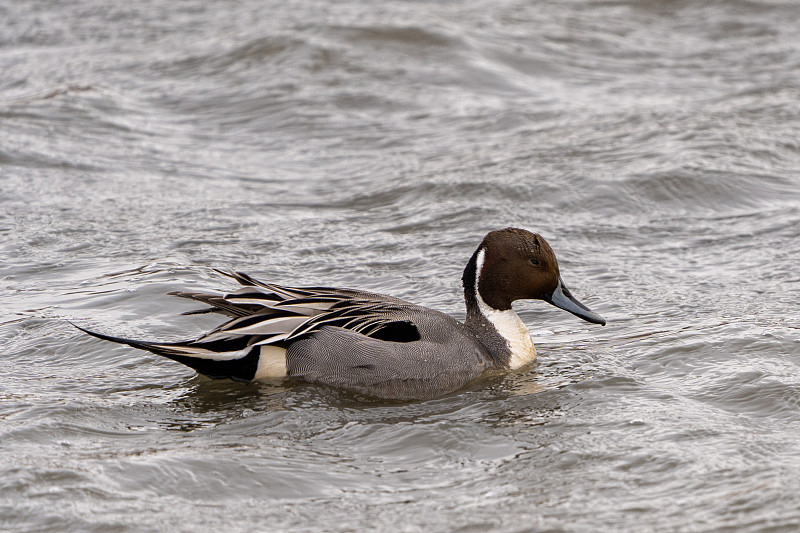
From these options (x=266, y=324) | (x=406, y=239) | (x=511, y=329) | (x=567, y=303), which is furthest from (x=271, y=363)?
(x=406, y=239)

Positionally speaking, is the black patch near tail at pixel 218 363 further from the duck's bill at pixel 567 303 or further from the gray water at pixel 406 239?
the duck's bill at pixel 567 303

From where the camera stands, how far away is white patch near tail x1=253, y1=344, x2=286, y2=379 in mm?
6195

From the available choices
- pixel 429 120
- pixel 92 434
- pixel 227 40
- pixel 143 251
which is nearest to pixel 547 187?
pixel 429 120

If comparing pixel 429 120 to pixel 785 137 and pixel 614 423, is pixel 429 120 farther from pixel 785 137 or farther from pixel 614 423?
pixel 614 423

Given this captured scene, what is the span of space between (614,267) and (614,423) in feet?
8.93

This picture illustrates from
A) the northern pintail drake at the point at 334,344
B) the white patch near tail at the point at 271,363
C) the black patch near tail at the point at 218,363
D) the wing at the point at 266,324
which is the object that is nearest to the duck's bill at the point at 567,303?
the northern pintail drake at the point at 334,344

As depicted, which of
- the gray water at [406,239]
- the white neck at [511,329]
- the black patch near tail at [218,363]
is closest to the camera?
the gray water at [406,239]

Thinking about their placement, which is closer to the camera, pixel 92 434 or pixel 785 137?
pixel 92 434

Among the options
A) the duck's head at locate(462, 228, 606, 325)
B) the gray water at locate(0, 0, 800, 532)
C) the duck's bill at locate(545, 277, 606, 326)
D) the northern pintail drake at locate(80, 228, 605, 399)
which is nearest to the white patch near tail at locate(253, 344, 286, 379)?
the northern pintail drake at locate(80, 228, 605, 399)

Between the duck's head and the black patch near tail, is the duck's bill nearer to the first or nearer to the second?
the duck's head

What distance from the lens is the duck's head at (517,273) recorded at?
6695 mm

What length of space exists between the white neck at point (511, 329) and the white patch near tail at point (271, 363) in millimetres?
1251

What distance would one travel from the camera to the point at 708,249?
8758 millimetres

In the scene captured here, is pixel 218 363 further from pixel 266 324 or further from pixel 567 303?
pixel 567 303
